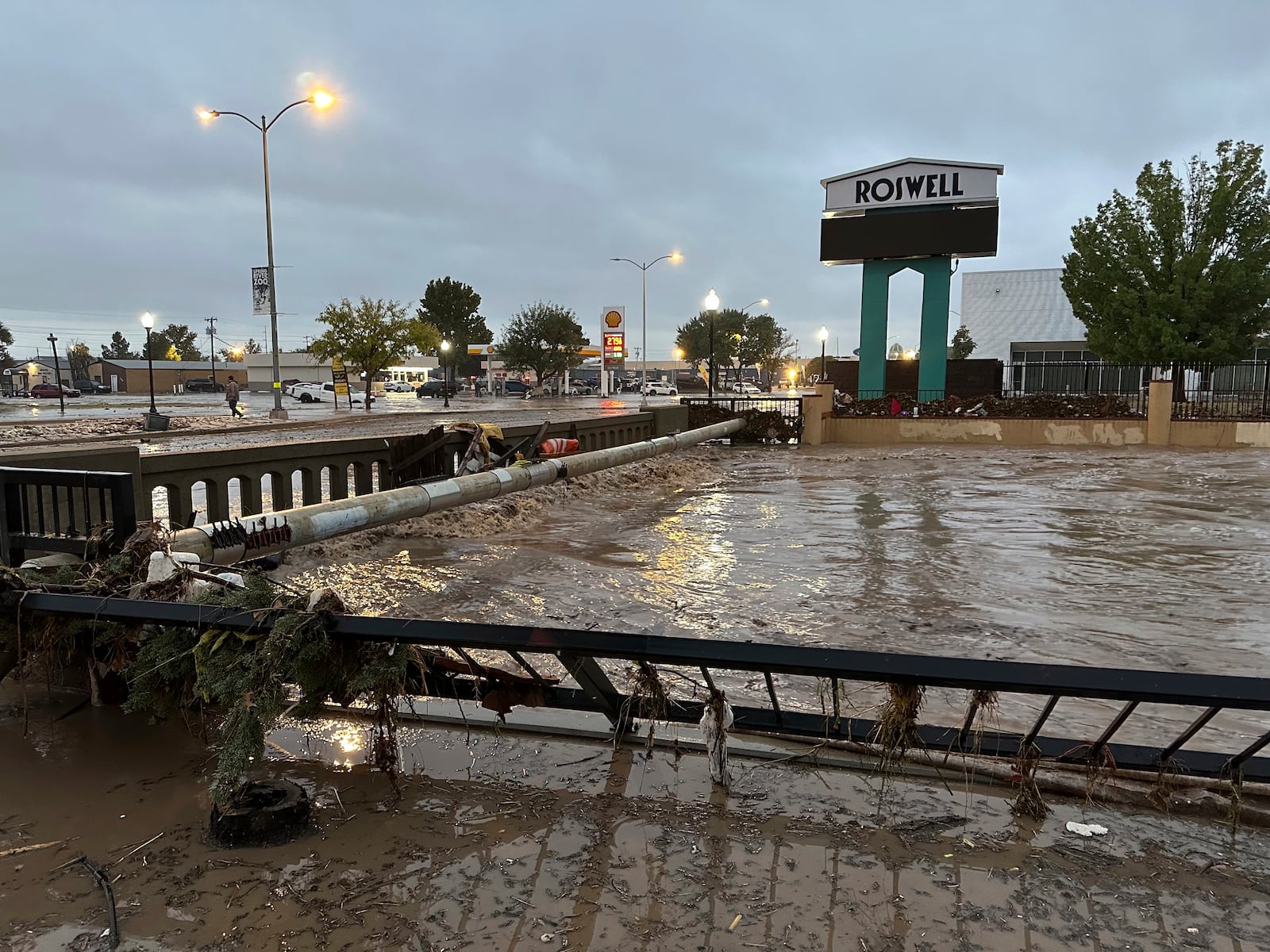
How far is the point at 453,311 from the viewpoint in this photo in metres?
105

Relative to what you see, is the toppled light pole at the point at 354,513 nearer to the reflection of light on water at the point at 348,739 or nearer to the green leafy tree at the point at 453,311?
the reflection of light on water at the point at 348,739

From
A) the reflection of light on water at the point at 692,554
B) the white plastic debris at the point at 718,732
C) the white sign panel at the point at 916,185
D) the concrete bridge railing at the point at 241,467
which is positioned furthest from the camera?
the white sign panel at the point at 916,185

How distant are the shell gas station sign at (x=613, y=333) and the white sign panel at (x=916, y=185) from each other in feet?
114

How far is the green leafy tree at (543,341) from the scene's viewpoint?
76625 millimetres

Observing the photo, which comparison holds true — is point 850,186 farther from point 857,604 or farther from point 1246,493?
point 857,604

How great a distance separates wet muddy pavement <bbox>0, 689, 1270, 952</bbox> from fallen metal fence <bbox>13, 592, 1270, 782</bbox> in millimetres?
238

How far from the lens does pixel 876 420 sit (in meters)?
25.6

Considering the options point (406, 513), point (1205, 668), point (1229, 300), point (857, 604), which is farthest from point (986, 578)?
point (1229, 300)

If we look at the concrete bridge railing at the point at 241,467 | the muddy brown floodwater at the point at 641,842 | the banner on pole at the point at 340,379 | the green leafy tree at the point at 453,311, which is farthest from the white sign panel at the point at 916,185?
the green leafy tree at the point at 453,311

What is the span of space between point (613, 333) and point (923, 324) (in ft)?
124

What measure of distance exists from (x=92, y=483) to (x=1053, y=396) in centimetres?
2607

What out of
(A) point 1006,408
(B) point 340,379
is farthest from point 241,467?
(B) point 340,379

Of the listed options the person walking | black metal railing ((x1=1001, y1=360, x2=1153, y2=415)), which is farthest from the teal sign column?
the person walking

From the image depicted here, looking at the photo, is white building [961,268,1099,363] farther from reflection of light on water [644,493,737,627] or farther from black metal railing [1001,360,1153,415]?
reflection of light on water [644,493,737,627]
